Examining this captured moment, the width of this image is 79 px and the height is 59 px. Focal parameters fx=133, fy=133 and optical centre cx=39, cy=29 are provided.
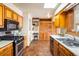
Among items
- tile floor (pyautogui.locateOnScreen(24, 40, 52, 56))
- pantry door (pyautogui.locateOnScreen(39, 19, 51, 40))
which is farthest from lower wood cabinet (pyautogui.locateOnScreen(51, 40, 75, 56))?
pantry door (pyautogui.locateOnScreen(39, 19, 51, 40))

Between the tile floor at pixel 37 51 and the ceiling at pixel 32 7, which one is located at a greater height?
the ceiling at pixel 32 7

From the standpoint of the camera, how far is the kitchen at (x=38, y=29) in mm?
3746

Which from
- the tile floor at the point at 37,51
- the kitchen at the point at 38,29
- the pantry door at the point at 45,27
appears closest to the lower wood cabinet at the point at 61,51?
the kitchen at the point at 38,29

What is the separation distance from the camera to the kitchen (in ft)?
12.3

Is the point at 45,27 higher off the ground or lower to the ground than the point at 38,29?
higher

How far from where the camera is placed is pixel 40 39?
12.9 meters

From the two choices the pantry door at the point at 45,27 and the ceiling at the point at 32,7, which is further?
the pantry door at the point at 45,27

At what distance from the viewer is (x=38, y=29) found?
12.8 metres

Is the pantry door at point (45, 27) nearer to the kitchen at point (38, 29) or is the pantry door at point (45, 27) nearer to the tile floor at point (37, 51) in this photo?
the kitchen at point (38, 29)

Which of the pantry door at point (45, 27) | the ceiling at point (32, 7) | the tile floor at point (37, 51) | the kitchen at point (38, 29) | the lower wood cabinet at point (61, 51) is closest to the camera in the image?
the lower wood cabinet at point (61, 51)

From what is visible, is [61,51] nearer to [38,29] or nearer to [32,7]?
[32,7]

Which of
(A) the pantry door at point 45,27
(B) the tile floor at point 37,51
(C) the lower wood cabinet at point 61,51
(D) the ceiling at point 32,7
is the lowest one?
(B) the tile floor at point 37,51

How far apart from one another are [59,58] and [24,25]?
22.5ft

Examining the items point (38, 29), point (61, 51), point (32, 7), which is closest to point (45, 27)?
point (38, 29)
